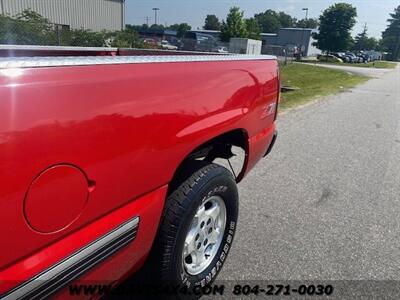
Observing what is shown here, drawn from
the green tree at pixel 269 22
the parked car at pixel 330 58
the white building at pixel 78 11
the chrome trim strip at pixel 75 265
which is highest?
the green tree at pixel 269 22

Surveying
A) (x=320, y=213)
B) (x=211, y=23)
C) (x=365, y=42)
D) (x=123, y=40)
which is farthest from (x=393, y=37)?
(x=320, y=213)

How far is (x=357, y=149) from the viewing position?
671 centimetres

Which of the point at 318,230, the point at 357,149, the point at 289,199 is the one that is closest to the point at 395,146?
the point at 357,149

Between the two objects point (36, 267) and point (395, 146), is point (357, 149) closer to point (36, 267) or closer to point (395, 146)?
point (395, 146)

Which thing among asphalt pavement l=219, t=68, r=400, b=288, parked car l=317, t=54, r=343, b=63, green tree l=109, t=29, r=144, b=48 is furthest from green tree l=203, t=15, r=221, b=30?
asphalt pavement l=219, t=68, r=400, b=288

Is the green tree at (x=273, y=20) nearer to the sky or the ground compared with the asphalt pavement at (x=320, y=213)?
nearer to the sky

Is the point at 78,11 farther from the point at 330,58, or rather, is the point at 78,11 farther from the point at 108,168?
the point at 330,58

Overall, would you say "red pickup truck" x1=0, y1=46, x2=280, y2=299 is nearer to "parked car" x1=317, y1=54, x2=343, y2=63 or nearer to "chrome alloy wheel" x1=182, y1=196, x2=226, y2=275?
"chrome alloy wheel" x1=182, y1=196, x2=226, y2=275

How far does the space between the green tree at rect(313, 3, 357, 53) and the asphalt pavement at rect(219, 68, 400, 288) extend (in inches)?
2665

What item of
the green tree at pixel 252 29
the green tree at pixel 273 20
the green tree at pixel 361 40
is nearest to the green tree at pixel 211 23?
the green tree at pixel 273 20

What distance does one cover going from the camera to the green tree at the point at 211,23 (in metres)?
144

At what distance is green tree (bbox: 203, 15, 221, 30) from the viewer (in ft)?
471

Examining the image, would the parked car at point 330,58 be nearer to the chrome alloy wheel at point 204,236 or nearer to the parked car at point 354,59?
the parked car at point 354,59

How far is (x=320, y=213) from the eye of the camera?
4.02 metres
